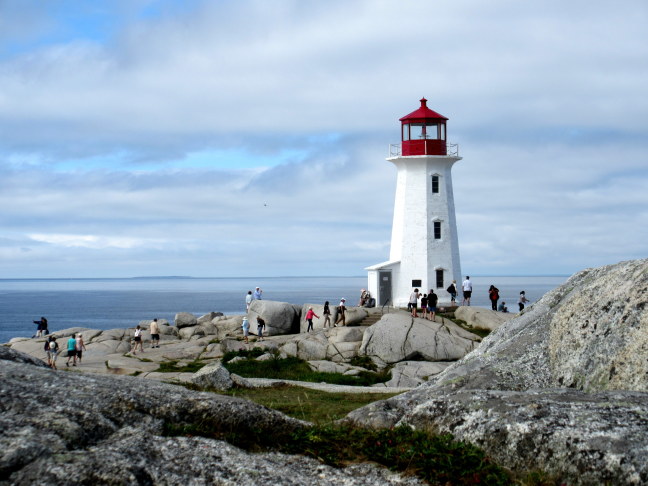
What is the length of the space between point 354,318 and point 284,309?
5127mm

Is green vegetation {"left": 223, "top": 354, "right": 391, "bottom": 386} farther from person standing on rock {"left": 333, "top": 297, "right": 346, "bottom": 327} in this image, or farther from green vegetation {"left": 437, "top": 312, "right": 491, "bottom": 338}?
person standing on rock {"left": 333, "top": 297, "right": 346, "bottom": 327}

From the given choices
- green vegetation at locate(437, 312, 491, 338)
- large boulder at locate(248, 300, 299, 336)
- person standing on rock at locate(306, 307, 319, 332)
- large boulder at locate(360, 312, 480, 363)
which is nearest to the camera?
large boulder at locate(360, 312, 480, 363)

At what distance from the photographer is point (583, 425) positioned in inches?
271

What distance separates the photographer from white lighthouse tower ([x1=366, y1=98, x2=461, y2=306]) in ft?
156

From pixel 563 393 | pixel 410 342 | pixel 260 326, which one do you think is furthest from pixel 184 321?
pixel 563 393

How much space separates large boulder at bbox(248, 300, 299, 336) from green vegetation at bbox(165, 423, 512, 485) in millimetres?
37756

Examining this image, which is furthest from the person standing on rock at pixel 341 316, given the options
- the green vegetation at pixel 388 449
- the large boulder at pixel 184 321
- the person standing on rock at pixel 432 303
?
the green vegetation at pixel 388 449

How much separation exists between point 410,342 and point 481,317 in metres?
8.15

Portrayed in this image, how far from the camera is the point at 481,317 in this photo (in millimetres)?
41656

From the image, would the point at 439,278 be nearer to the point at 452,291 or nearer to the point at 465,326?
the point at 452,291

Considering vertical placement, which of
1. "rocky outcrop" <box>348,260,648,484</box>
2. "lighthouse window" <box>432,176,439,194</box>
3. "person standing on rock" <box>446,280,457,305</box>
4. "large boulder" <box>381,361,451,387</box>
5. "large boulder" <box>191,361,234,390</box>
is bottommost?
"large boulder" <box>381,361,451,387</box>

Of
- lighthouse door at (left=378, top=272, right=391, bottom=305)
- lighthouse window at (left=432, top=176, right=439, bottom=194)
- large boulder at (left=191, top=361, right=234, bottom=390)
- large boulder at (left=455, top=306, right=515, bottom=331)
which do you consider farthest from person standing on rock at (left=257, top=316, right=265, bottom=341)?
large boulder at (left=191, top=361, right=234, bottom=390)

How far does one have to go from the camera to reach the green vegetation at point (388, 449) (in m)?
6.55

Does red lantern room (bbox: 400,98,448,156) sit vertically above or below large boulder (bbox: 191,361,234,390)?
above
